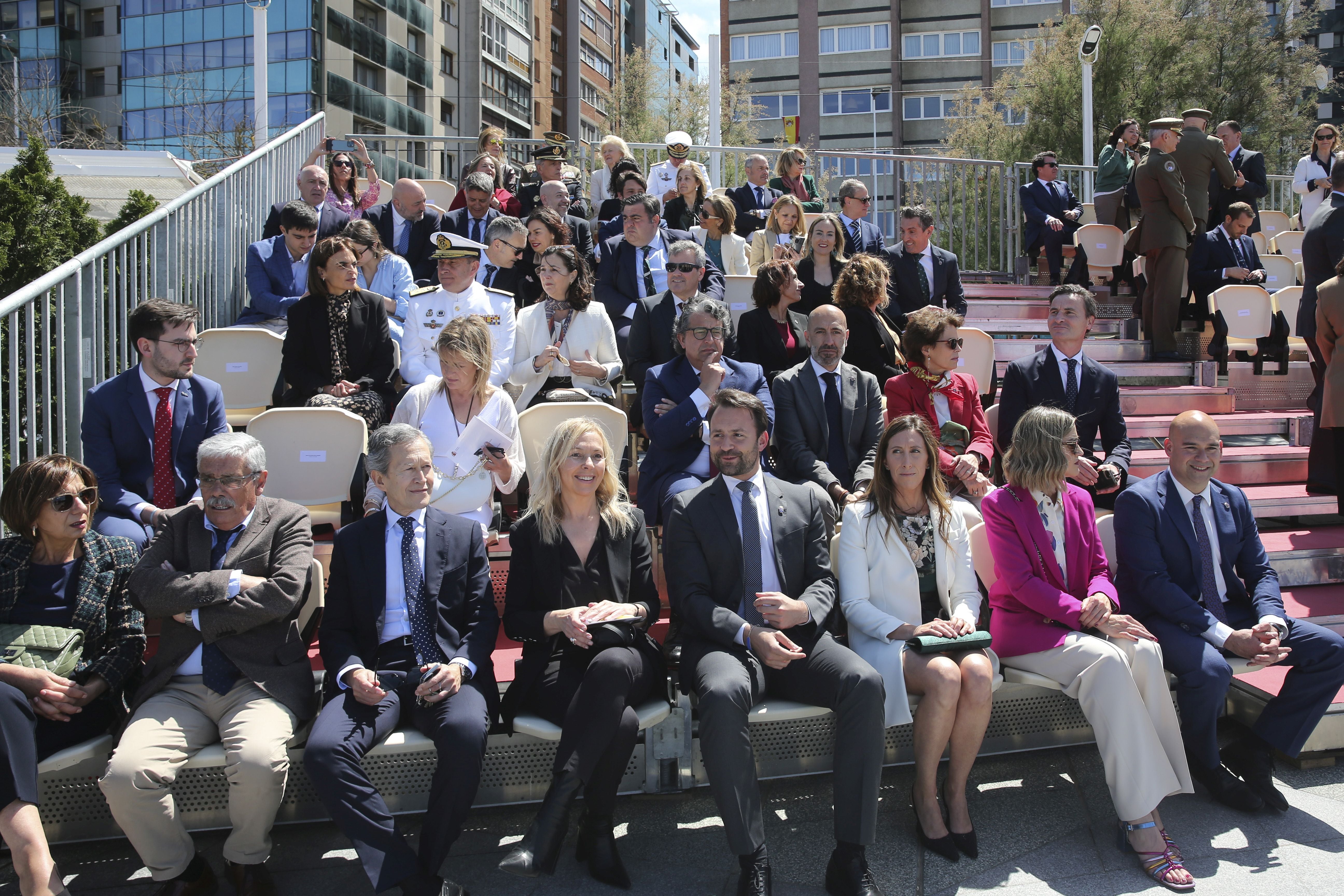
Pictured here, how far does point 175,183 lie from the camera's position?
8734 mm

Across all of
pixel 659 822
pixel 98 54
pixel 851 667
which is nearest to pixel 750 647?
pixel 851 667

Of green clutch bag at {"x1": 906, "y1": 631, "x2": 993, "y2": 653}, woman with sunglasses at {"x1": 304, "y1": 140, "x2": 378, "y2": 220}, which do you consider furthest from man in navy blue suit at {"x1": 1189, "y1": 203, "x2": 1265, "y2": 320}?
woman with sunglasses at {"x1": 304, "y1": 140, "x2": 378, "y2": 220}

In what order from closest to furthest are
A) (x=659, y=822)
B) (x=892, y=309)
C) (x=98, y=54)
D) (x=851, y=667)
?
1. (x=851, y=667)
2. (x=659, y=822)
3. (x=892, y=309)
4. (x=98, y=54)

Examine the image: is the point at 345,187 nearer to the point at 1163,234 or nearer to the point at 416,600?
the point at 416,600

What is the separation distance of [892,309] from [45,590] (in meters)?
5.02

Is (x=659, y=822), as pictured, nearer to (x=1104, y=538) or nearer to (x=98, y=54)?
(x=1104, y=538)

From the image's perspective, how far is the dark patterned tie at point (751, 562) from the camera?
132 inches

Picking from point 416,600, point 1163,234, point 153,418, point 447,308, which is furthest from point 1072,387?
point 153,418

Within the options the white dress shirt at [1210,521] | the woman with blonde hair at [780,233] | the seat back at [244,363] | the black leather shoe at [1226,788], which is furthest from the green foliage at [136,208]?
the black leather shoe at [1226,788]

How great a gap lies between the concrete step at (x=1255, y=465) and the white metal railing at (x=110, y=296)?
223 inches

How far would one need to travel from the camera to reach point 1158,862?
2.92m

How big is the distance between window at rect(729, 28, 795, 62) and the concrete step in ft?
167

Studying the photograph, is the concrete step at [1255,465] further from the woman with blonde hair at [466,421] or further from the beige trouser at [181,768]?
the beige trouser at [181,768]

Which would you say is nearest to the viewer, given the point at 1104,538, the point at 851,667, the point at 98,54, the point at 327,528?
the point at 851,667
